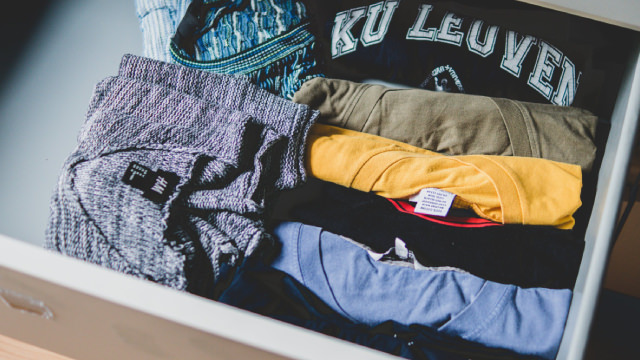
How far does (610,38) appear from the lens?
743mm

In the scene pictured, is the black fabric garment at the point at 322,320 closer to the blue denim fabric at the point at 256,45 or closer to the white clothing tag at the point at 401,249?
the white clothing tag at the point at 401,249

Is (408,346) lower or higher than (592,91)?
lower

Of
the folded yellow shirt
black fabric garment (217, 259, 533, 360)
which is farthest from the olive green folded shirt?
black fabric garment (217, 259, 533, 360)

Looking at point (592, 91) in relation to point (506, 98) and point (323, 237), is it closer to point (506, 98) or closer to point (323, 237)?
point (506, 98)

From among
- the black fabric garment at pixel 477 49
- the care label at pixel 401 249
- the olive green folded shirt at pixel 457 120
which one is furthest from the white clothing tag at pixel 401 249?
the black fabric garment at pixel 477 49

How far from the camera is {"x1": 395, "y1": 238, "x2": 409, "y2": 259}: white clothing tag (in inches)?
25.0

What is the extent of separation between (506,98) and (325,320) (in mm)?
431

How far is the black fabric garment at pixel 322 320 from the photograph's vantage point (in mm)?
568

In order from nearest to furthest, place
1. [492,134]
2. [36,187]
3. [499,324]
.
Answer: [499,324]
[492,134]
[36,187]

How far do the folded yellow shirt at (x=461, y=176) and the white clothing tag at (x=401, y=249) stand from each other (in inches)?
2.7

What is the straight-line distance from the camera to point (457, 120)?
684 mm

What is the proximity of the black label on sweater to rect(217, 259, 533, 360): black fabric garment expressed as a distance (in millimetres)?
139

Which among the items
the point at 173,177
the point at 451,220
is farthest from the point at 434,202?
the point at 173,177

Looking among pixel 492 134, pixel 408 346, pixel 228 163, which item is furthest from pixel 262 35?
pixel 408 346
